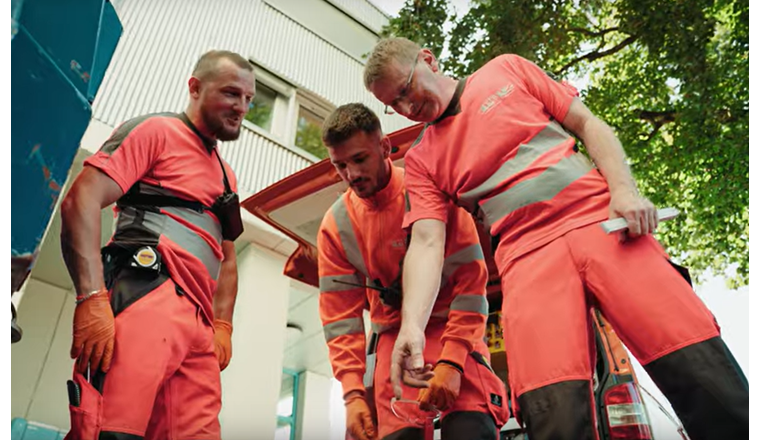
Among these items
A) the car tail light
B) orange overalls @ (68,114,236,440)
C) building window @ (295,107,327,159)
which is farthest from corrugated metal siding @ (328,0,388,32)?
the car tail light

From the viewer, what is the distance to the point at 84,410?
67.1 inches

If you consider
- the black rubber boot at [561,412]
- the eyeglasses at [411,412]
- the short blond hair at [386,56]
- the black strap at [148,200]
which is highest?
the short blond hair at [386,56]

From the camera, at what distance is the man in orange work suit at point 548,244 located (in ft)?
4.93

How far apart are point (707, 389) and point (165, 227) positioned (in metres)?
1.73

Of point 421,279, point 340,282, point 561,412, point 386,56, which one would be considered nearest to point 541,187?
point 421,279

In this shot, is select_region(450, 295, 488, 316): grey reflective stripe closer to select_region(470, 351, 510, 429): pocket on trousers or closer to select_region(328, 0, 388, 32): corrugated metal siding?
select_region(470, 351, 510, 429): pocket on trousers

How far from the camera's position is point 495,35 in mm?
6863

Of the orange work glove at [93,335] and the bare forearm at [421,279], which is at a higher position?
the bare forearm at [421,279]

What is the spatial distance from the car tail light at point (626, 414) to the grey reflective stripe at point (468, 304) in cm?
72

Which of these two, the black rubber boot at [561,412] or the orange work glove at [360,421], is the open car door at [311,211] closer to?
the orange work glove at [360,421]

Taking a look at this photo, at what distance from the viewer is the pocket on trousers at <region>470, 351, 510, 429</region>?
2.50 metres

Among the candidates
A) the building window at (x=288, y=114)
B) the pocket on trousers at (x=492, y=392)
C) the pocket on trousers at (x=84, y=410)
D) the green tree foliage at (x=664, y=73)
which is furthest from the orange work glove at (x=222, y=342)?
the building window at (x=288, y=114)

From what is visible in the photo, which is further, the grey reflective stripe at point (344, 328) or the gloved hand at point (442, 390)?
the grey reflective stripe at point (344, 328)

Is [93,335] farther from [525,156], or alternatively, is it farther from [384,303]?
[525,156]
